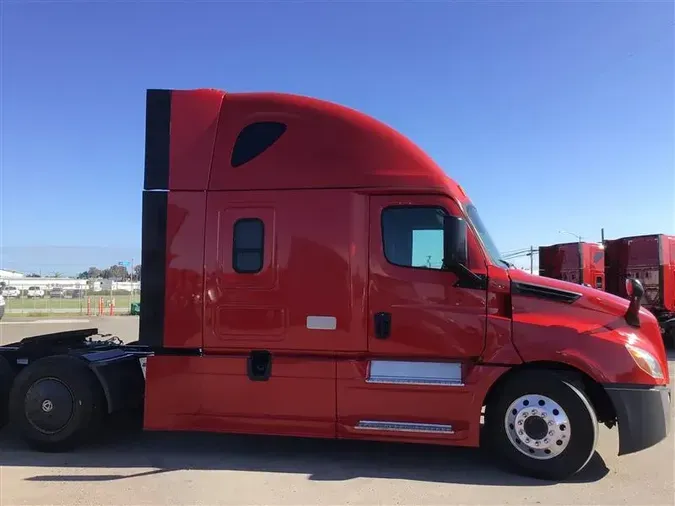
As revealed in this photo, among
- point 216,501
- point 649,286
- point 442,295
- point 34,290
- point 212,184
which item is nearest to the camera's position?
point 216,501

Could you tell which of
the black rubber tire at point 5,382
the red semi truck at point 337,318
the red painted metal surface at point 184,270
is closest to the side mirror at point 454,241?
the red semi truck at point 337,318

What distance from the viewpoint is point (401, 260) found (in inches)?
213

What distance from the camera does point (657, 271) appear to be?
51.1 ft

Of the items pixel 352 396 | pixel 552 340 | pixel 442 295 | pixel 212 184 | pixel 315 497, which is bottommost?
pixel 315 497

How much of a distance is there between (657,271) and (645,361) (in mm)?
12158

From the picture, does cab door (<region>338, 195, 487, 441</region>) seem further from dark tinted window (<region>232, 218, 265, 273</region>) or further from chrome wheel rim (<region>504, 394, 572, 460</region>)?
dark tinted window (<region>232, 218, 265, 273</region>)

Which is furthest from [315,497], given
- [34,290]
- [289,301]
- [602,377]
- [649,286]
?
→ [34,290]

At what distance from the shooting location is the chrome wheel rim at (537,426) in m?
4.99

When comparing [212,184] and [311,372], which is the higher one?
[212,184]

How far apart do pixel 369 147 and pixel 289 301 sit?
1662 millimetres

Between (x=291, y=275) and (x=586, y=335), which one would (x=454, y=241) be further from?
(x=291, y=275)

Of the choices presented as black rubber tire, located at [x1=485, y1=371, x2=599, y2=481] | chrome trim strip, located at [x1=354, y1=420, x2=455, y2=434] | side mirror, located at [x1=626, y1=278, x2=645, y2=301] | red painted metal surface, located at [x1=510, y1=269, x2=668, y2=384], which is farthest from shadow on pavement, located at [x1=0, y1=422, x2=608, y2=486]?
side mirror, located at [x1=626, y1=278, x2=645, y2=301]

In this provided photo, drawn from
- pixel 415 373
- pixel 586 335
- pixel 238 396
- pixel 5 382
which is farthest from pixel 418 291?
pixel 5 382

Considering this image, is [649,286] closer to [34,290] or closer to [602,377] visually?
[602,377]
